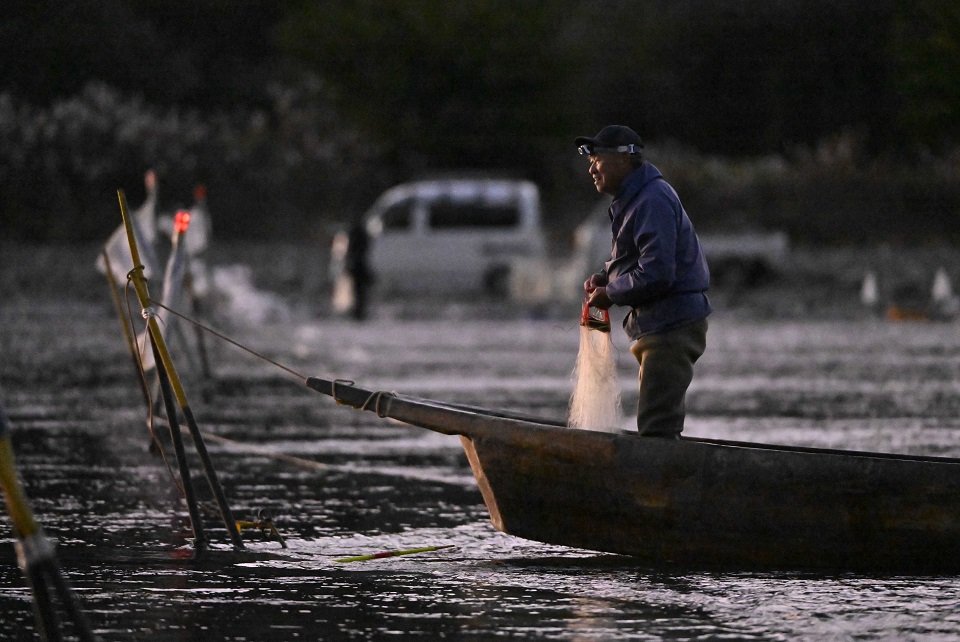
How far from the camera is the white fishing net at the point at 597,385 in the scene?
933 cm

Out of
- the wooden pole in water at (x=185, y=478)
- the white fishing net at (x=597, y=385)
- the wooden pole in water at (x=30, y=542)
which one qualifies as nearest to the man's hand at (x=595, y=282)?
the white fishing net at (x=597, y=385)

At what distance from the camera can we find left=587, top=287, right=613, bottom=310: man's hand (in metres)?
8.96

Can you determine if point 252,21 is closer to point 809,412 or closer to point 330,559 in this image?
point 809,412

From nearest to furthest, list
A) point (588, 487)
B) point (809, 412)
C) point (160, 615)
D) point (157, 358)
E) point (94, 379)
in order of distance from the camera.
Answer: point (160, 615) → point (588, 487) → point (157, 358) → point (809, 412) → point (94, 379)

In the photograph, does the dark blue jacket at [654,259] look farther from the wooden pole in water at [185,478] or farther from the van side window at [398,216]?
the van side window at [398,216]

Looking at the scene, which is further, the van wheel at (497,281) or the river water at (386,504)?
the van wheel at (497,281)

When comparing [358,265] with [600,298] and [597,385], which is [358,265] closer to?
[597,385]

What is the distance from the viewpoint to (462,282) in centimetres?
3691

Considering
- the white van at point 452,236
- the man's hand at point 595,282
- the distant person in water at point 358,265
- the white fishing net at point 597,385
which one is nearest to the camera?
the man's hand at point 595,282

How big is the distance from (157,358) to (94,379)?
1013 centimetres

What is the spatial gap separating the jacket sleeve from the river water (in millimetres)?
Answer: 1219

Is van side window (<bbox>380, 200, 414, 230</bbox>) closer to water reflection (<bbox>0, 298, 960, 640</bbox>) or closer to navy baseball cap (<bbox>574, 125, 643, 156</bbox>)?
water reflection (<bbox>0, 298, 960, 640</bbox>)

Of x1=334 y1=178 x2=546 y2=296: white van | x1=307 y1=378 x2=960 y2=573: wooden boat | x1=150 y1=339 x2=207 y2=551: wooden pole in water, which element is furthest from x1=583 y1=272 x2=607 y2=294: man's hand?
x1=334 y1=178 x2=546 y2=296: white van

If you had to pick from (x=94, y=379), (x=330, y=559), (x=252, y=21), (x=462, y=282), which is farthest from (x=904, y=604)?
(x=252, y=21)
